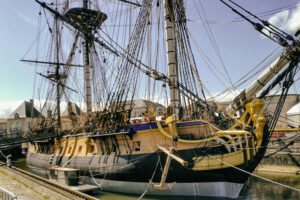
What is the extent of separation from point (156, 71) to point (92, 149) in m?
6.47

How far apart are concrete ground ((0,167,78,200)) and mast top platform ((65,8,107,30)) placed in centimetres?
1766

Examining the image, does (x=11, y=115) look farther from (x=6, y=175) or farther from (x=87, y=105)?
(x=6, y=175)

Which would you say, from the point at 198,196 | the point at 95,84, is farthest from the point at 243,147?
the point at 95,84

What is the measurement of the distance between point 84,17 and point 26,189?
2093 cm

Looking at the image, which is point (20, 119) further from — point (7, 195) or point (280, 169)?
point (7, 195)

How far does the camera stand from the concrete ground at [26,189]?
8.88 meters

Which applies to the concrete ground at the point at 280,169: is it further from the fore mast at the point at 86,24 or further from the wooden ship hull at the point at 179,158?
the fore mast at the point at 86,24

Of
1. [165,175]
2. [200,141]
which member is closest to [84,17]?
[200,141]

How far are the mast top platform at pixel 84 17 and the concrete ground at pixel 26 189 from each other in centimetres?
1766

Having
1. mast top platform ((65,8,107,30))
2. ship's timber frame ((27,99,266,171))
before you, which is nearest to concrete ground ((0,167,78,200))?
ship's timber frame ((27,99,266,171))

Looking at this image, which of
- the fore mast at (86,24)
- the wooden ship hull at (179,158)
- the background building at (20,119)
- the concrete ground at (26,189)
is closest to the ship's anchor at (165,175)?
the wooden ship hull at (179,158)

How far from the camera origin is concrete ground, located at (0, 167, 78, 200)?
29.1ft

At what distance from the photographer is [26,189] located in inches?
395

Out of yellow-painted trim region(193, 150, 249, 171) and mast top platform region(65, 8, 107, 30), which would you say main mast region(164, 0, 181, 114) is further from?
mast top platform region(65, 8, 107, 30)
